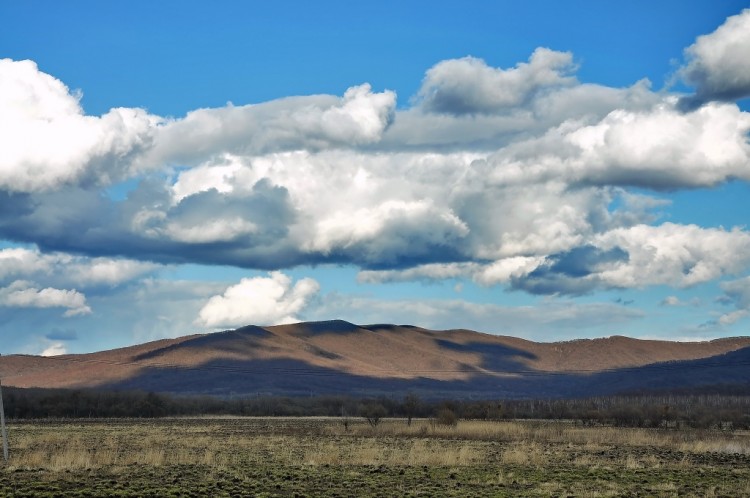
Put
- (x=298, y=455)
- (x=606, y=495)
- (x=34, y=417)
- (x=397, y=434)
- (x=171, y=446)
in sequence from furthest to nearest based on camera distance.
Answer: (x=34, y=417)
(x=397, y=434)
(x=171, y=446)
(x=298, y=455)
(x=606, y=495)

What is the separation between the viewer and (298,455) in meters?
44.5

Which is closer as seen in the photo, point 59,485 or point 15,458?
point 59,485

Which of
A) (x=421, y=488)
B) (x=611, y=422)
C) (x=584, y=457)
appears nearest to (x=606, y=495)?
(x=421, y=488)

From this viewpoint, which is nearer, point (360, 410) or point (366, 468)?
point (366, 468)

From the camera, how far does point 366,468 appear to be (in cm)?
3838

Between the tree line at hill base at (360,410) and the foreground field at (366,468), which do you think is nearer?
the foreground field at (366,468)

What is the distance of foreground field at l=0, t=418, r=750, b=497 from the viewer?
100 ft

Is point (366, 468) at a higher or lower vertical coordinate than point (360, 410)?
lower

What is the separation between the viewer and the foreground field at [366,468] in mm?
30594

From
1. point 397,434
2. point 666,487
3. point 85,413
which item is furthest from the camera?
point 85,413

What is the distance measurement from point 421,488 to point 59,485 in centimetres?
1194

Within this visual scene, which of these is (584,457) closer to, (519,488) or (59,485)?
(519,488)

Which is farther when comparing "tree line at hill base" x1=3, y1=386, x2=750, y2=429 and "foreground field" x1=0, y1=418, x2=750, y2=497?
"tree line at hill base" x1=3, y1=386, x2=750, y2=429

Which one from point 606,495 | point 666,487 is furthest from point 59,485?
point 666,487
